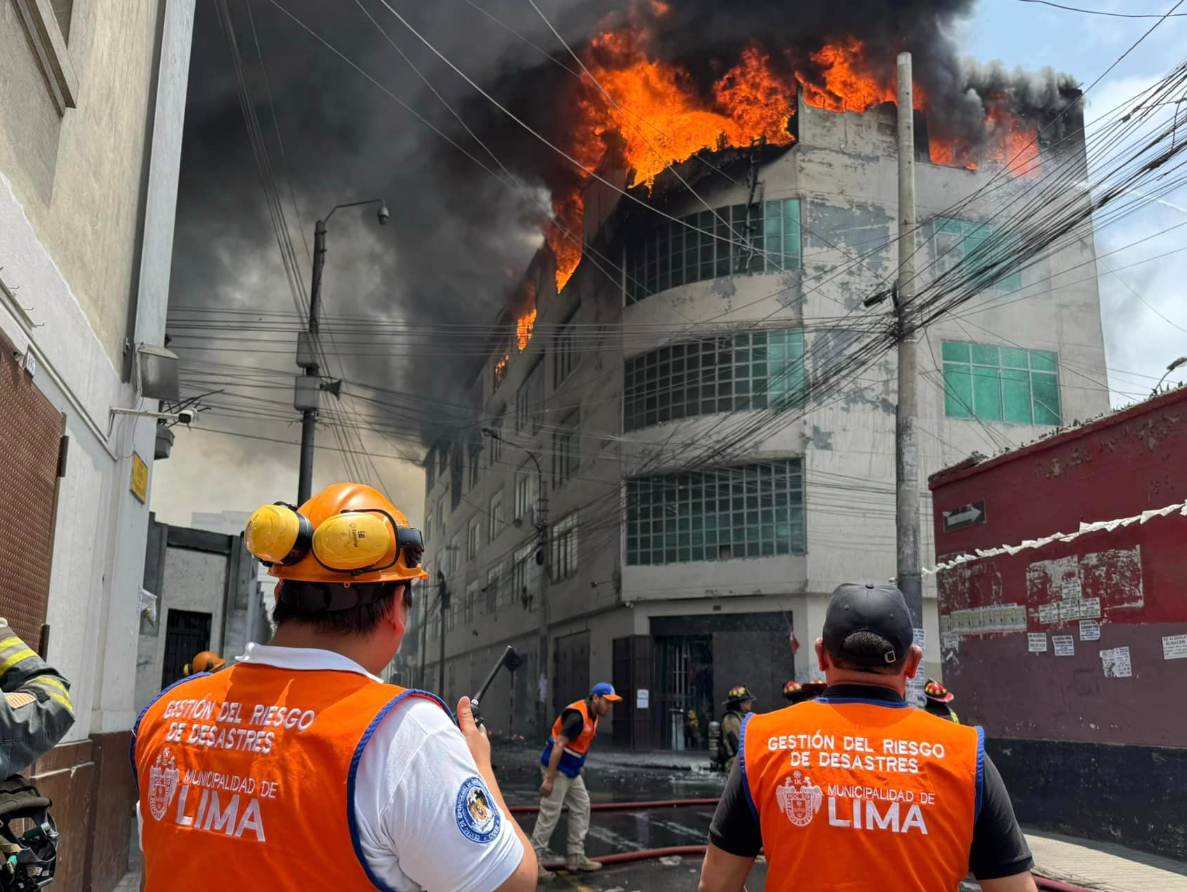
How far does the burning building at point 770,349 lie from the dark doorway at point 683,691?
0.06 metres

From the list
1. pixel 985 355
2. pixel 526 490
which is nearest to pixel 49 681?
pixel 985 355

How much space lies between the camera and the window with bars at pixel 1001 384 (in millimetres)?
26156

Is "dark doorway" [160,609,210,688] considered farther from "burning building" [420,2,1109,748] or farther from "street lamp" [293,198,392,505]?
"burning building" [420,2,1109,748]

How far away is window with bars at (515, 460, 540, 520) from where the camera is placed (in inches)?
1533

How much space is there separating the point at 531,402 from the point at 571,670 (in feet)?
39.2

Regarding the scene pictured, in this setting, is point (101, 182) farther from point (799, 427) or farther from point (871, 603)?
point (799, 427)

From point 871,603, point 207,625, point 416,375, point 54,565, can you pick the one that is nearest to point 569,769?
point 54,565

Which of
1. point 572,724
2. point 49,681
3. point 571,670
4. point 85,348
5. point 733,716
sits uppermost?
point 85,348

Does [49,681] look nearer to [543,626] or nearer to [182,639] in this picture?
[182,639]

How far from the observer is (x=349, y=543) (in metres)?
1.81

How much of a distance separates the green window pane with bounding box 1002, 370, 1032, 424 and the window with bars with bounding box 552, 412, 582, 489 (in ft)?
42.6

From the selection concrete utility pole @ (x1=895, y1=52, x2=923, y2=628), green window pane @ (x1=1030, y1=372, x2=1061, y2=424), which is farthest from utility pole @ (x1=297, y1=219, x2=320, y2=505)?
green window pane @ (x1=1030, y1=372, x2=1061, y2=424)

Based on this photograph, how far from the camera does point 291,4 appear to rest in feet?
88.9

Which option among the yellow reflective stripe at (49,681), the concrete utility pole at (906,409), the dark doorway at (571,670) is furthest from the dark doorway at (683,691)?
the yellow reflective stripe at (49,681)
